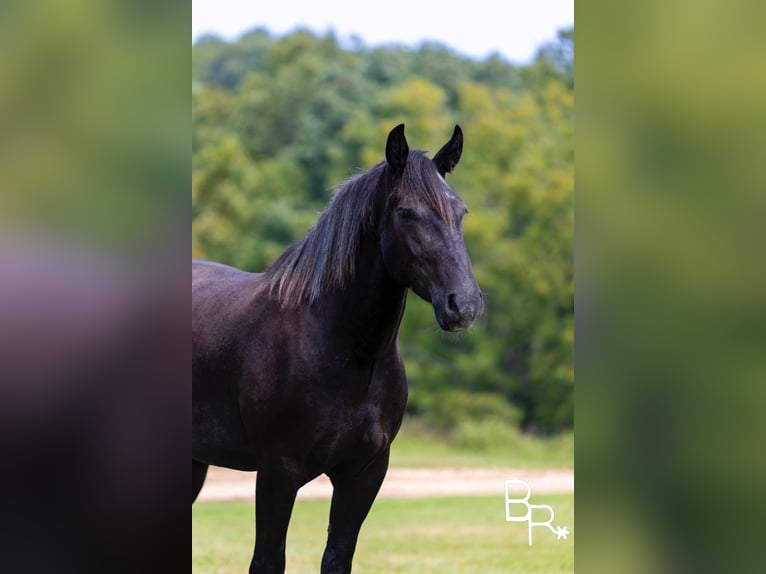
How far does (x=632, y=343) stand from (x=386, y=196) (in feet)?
6.49

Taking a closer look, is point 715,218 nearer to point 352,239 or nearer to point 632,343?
point 632,343

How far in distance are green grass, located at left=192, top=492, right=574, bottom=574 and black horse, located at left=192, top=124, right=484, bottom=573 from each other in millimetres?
2658

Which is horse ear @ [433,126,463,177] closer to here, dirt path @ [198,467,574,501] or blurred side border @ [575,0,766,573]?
blurred side border @ [575,0,766,573]

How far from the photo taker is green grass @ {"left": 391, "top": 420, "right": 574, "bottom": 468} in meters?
12.4

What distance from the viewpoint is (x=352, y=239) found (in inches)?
127

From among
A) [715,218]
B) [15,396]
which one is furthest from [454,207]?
[15,396]

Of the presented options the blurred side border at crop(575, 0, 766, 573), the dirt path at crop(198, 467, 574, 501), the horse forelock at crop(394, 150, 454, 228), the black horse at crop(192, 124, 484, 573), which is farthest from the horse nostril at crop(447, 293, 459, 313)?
the dirt path at crop(198, 467, 574, 501)

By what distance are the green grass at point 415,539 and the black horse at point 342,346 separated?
8.72ft

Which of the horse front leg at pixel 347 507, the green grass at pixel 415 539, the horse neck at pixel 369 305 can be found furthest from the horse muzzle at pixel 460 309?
the green grass at pixel 415 539

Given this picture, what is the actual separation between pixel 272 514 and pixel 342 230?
1.05m

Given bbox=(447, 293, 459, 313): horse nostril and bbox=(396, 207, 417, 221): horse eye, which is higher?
bbox=(396, 207, 417, 221): horse eye

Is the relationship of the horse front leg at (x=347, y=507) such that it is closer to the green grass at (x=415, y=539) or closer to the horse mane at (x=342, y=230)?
the horse mane at (x=342, y=230)

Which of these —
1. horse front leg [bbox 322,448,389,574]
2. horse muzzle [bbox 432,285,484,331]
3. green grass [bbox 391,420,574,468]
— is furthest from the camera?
green grass [bbox 391,420,574,468]

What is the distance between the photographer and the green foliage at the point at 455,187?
48.4ft
